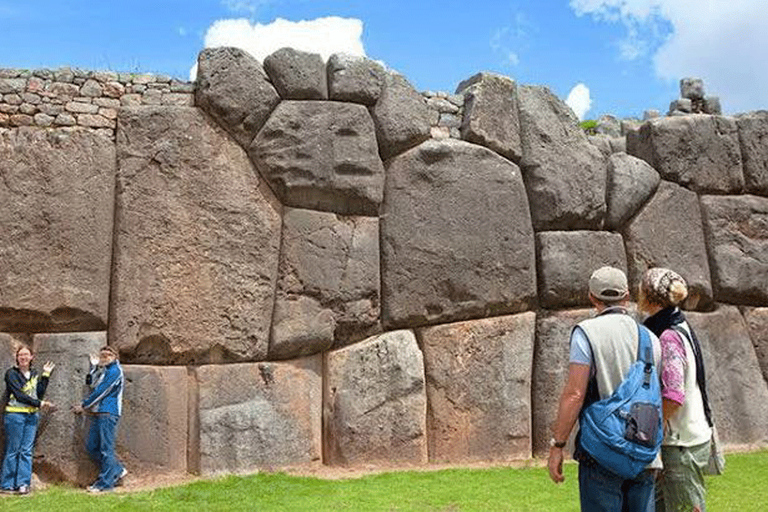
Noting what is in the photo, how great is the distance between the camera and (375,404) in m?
9.43

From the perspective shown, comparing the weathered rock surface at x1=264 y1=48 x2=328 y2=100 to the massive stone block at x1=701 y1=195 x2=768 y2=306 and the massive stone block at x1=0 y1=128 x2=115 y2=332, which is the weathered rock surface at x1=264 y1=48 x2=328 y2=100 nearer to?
the massive stone block at x1=0 y1=128 x2=115 y2=332

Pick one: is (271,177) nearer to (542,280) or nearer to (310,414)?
(310,414)

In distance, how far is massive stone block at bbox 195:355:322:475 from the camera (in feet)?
29.0

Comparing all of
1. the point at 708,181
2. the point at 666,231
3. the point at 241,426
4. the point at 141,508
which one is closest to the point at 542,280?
the point at 666,231

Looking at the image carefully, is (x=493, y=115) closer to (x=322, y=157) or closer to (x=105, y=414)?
(x=322, y=157)

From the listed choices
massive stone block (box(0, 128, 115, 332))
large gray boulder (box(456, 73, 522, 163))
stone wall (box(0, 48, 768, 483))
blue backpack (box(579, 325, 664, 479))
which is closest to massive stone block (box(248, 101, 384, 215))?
stone wall (box(0, 48, 768, 483))

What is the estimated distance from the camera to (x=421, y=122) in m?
9.99

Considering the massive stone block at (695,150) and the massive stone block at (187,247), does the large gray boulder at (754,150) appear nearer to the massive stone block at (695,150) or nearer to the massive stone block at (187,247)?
the massive stone block at (695,150)

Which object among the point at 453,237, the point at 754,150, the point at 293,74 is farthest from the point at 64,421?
the point at 754,150

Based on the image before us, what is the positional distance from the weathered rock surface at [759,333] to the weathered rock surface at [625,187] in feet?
7.24

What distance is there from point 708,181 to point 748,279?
4.63 ft

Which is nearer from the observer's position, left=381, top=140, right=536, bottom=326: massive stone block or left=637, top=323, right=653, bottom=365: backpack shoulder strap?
left=637, top=323, right=653, bottom=365: backpack shoulder strap

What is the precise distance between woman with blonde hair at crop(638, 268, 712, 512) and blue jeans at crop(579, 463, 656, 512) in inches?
8.3

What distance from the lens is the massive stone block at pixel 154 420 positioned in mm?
8695
